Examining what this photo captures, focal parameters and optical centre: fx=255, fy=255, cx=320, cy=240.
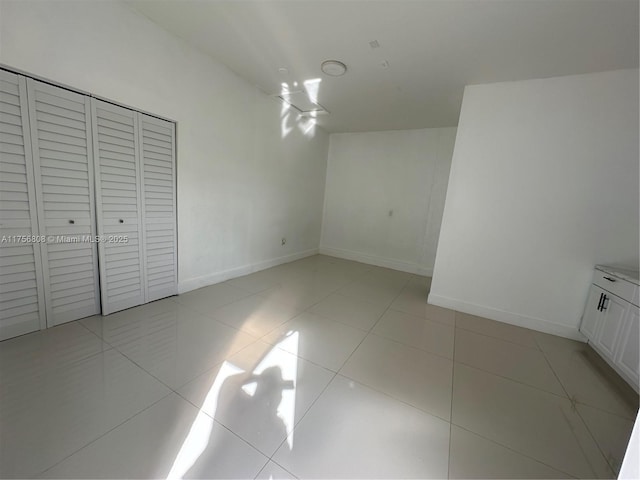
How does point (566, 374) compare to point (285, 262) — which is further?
point (285, 262)

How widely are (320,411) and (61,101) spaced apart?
9.64 ft

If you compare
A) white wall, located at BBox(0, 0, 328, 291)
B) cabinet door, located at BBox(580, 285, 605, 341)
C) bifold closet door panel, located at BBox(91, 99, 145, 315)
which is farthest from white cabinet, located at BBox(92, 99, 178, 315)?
cabinet door, located at BBox(580, 285, 605, 341)

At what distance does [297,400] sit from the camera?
5.39 feet

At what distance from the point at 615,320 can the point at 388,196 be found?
137 inches

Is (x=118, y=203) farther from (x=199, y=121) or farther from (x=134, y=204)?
(x=199, y=121)

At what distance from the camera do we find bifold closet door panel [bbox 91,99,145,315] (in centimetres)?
221

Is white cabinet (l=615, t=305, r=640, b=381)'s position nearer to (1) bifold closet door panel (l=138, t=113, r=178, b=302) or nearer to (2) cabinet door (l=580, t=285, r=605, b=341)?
(2) cabinet door (l=580, t=285, r=605, b=341)

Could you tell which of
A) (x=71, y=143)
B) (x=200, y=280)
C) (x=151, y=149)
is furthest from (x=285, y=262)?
(x=71, y=143)

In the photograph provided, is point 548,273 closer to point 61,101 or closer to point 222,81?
point 222,81

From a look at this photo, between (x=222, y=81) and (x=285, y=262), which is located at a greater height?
(x=222, y=81)

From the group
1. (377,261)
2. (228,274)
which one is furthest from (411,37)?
(377,261)

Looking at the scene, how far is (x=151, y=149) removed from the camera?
254 cm

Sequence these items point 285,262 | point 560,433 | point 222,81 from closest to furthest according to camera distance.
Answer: point 560,433 < point 222,81 < point 285,262

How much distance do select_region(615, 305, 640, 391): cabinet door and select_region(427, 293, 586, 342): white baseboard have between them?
655 mm
